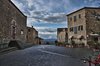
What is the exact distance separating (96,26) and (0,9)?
904 inches

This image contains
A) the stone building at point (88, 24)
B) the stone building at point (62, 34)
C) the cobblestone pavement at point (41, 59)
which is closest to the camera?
the cobblestone pavement at point (41, 59)

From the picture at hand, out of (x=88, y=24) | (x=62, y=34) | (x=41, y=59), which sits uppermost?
(x=88, y=24)

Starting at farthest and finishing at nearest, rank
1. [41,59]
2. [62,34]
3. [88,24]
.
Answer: [62,34]
[88,24]
[41,59]

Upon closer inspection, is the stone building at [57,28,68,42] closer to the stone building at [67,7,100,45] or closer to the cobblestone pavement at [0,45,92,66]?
the stone building at [67,7,100,45]

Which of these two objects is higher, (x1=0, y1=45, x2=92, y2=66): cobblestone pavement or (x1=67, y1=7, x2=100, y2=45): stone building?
(x1=67, y1=7, x2=100, y2=45): stone building

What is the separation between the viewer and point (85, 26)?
123 ft

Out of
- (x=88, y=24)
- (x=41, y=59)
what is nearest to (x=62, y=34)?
(x=88, y=24)

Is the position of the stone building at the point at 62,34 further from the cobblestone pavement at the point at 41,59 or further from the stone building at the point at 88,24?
the cobblestone pavement at the point at 41,59

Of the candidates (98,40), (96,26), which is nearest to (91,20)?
(96,26)

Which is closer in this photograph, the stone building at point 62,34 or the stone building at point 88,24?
the stone building at point 88,24

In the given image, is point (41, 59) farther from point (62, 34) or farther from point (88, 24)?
point (62, 34)

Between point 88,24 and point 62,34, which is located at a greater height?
point 88,24

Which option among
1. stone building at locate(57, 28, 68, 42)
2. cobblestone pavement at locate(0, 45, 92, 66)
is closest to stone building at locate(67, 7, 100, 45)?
stone building at locate(57, 28, 68, 42)

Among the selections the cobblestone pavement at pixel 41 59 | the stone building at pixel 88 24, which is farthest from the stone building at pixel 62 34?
the cobblestone pavement at pixel 41 59
